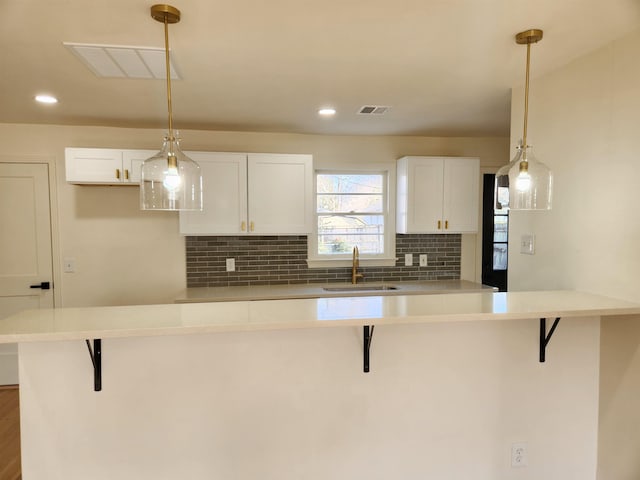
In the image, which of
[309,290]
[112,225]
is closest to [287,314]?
[309,290]

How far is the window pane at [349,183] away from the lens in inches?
152

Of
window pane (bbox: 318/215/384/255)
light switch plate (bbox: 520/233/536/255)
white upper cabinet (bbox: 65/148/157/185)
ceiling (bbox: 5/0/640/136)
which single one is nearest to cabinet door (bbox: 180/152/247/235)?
ceiling (bbox: 5/0/640/136)

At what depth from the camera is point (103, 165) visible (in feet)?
10.4

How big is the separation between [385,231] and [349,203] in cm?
47

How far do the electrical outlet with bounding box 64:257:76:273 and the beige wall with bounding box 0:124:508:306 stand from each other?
32 millimetres

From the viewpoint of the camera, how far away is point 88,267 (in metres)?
3.47

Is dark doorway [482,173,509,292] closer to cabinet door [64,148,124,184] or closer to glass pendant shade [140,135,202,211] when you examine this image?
glass pendant shade [140,135,202,211]

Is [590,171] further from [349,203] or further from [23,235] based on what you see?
[23,235]

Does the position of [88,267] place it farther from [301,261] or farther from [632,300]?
[632,300]

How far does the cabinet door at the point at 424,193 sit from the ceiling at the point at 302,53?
652mm

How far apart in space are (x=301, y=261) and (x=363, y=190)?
962mm

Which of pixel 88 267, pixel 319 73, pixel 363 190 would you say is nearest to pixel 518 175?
pixel 319 73

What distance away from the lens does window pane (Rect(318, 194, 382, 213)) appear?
3.87 meters

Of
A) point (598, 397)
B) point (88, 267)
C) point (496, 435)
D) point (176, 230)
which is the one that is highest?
point (176, 230)
